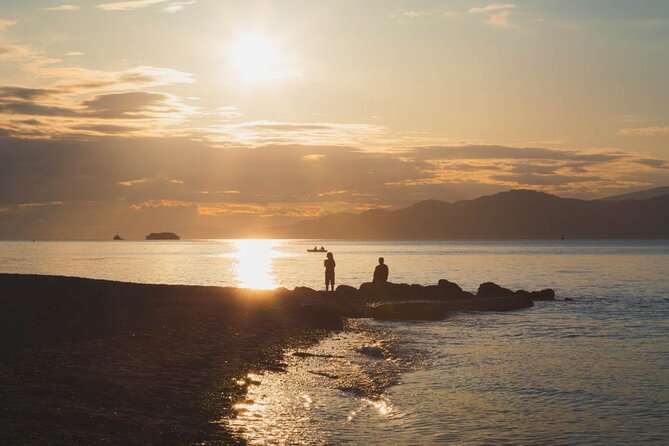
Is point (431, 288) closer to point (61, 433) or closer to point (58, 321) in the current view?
point (58, 321)

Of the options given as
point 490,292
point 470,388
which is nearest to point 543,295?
point 490,292

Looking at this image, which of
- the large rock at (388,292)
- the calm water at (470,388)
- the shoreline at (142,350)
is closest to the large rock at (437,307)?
the shoreline at (142,350)

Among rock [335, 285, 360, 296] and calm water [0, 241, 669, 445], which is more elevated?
rock [335, 285, 360, 296]

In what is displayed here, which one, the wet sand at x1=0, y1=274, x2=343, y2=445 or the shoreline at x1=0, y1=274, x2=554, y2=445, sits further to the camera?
the shoreline at x1=0, y1=274, x2=554, y2=445

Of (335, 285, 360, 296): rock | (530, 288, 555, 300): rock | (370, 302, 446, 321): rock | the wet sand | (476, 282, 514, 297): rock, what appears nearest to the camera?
the wet sand

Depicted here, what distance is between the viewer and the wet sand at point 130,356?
11.2 m

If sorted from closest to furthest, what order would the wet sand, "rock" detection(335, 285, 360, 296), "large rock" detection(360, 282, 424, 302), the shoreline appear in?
the wet sand → the shoreline → "rock" detection(335, 285, 360, 296) → "large rock" detection(360, 282, 424, 302)

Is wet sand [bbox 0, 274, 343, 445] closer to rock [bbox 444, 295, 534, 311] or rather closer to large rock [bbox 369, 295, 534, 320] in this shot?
large rock [bbox 369, 295, 534, 320]

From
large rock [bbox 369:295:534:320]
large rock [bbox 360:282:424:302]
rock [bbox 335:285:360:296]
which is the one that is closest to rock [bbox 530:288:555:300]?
large rock [bbox 369:295:534:320]

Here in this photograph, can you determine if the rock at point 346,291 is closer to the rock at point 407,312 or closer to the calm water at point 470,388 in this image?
the rock at point 407,312

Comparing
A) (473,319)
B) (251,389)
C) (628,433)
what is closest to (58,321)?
(251,389)

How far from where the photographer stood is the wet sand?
11.2m

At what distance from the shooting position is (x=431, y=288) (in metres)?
44.7

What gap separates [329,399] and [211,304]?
53.2 ft
